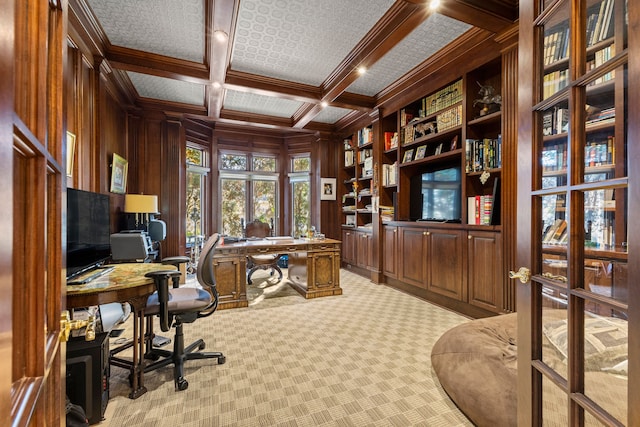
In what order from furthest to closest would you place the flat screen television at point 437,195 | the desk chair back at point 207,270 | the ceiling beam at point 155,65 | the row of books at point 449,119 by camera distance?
the flat screen television at point 437,195
the row of books at point 449,119
the ceiling beam at point 155,65
the desk chair back at point 207,270

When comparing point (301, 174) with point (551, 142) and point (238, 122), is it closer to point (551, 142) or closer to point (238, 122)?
point (238, 122)

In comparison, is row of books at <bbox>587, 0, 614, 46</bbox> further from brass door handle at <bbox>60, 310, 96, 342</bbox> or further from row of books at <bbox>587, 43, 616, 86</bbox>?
brass door handle at <bbox>60, 310, 96, 342</bbox>

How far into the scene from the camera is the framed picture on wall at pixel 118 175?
358cm

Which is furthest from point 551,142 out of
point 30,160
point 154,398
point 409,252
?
point 409,252

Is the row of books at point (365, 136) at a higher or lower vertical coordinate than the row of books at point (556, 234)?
higher

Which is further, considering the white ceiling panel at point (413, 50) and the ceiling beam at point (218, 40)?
the white ceiling panel at point (413, 50)

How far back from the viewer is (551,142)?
3.09 feet

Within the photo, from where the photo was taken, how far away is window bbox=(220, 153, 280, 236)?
19.8ft

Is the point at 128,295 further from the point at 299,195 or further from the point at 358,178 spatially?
the point at 299,195

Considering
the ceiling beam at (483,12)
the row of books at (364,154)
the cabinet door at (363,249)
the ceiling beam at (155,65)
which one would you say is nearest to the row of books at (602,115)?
the ceiling beam at (483,12)

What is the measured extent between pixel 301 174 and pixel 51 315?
5799 millimetres

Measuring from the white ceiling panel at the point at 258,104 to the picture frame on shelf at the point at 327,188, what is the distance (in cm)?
152

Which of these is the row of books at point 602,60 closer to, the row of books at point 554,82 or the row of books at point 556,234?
the row of books at point 554,82

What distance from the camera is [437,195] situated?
366 centimetres
